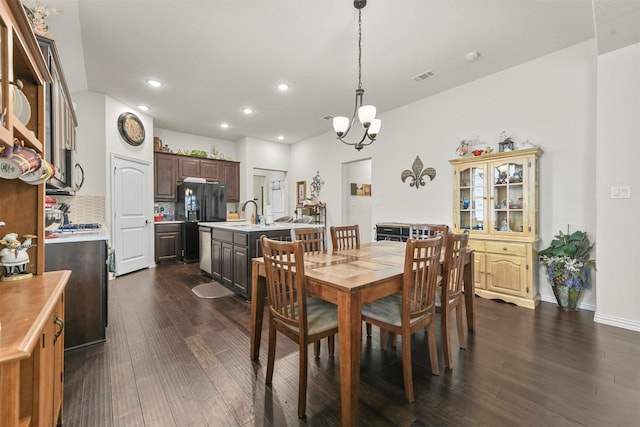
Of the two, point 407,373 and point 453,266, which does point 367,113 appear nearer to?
point 453,266

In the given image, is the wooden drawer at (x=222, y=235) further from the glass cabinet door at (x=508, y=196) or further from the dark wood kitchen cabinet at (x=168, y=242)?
the glass cabinet door at (x=508, y=196)

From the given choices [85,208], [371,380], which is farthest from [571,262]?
[85,208]

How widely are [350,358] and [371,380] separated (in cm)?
62

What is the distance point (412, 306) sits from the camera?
6.12 ft

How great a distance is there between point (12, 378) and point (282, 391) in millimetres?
1352

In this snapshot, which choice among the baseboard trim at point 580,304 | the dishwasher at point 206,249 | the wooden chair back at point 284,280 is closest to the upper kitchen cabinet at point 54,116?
the wooden chair back at point 284,280

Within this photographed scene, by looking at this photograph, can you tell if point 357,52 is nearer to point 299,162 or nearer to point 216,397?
point 216,397

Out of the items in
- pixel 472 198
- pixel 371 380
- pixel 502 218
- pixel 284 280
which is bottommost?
pixel 371 380

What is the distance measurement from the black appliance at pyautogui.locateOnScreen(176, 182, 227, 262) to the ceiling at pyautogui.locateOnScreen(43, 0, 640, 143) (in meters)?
1.92

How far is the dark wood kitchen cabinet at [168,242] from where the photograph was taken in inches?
220

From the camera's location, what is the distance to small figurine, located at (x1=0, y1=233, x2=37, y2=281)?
4.12 feet

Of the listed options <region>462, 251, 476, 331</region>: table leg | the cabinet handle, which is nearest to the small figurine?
the cabinet handle

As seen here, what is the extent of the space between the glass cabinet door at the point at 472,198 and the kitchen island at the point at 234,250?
2382mm

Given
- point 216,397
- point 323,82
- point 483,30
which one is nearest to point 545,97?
point 483,30
